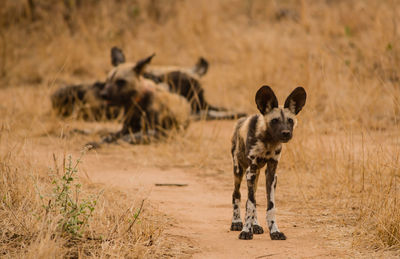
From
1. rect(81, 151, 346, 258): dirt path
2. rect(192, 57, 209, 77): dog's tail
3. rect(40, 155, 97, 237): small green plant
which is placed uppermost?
rect(192, 57, 209, 77): dog's tail

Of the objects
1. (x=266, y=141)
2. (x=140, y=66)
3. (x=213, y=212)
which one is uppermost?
(x=140, y=66)

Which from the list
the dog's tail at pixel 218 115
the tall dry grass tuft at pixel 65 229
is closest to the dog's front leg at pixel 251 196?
the tall dry grass tuft at pixel 65 229

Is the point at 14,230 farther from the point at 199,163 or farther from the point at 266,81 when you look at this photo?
the point at 266,81

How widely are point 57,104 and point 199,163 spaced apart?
3.12 meters

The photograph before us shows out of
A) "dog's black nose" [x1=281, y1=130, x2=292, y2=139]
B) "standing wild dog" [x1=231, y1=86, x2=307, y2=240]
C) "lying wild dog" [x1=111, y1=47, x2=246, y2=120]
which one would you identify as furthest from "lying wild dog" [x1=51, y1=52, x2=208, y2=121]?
"dog's black nose" [x1=281, y1=130, x2=292, y2=139]

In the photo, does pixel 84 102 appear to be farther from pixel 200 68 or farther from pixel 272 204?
pixel 272 204

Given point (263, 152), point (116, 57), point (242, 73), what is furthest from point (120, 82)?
point (263, 152)

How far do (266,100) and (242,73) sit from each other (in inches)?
263

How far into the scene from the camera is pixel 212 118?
344 inches

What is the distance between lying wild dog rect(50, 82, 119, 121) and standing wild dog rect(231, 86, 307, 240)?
491cm

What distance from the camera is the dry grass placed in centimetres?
465

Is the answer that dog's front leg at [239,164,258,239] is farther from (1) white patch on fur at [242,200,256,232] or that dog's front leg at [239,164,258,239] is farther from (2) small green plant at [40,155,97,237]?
(2) small green plant at [40,155,97,237]

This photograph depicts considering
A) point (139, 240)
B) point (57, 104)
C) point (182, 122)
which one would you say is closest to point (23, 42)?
point (57, 104)

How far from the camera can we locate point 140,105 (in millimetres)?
7824
